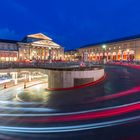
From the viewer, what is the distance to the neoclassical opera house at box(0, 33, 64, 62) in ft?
320

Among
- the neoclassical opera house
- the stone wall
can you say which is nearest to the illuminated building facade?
the neoclassical opera house

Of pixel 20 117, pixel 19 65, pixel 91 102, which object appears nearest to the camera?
pixel 20 117

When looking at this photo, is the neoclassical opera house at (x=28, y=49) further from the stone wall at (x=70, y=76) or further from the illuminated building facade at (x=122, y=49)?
the stone wall at (x=70, y=76)

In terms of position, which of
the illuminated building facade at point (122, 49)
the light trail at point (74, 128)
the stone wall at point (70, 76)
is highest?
the illuminated building facade at point (122, 49)

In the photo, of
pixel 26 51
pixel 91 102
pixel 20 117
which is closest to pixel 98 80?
pixel 91 102

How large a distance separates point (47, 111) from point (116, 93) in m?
7.95

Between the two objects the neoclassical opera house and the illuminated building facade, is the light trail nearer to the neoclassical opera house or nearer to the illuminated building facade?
the illuminated building facade

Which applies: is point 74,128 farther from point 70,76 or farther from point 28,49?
point 28,49

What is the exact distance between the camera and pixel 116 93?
2048 centimetres

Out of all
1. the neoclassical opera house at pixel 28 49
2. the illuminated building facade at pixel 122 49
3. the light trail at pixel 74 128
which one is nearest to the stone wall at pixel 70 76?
the light trail at pixel 74 128

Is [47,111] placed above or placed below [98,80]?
below

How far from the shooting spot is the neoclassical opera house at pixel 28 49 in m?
97.5

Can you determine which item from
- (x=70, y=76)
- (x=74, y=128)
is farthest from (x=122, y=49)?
(x=74, y=128)

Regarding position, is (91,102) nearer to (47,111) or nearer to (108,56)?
(47,111)
